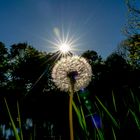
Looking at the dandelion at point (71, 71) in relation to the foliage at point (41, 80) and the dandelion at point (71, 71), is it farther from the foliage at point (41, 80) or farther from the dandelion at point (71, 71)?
the foliage at point (41, 80)

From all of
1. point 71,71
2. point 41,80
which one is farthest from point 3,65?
point 71,71

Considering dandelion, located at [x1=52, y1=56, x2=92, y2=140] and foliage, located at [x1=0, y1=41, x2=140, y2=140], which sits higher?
foliage, located at [x1=0, y1=41, x2=140, y2=140]

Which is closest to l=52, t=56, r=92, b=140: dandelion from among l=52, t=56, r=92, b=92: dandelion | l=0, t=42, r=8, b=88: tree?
l=52, t=56, r=92, b=92: dandelion

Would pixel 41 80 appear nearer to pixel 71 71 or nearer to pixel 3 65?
pixel 3 65

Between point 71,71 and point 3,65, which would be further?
point 3,65

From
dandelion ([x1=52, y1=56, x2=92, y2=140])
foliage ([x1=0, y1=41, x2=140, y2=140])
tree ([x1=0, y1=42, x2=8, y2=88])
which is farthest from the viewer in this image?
tree ([x1=0, y1=42, x2=8, y2=88])

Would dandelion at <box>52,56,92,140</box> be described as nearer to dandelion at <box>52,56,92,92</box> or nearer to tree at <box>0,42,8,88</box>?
dandelion at <box>52,56,92,92</box>

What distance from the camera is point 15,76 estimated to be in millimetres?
58906

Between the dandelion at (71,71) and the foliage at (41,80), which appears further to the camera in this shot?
the foliage at (41,80)

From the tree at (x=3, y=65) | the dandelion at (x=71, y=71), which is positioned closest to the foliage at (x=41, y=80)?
the tree at (x=3, y=65)

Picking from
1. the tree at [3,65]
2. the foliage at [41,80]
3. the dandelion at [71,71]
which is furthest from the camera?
the tree at [3,65]

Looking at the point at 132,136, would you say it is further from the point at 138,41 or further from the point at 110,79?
the point at 110,79

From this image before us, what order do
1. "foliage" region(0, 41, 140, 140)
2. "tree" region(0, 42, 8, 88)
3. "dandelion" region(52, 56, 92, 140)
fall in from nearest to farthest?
"dandelion" region(52, 56, 92, 140)
"foliage" region(0, 41, 140, 140)
"tree" region(0, 42, 8, 88)

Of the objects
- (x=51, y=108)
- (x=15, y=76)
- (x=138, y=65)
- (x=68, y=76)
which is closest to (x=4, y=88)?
(x=15, y=76)
